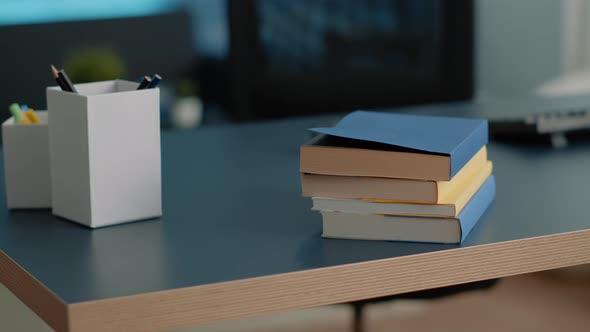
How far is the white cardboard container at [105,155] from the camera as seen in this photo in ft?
3.88

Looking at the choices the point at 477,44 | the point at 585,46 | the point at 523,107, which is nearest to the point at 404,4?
the point at 477,44

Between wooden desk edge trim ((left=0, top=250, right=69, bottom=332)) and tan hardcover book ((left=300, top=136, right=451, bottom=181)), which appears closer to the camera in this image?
wooden desk edge trim ((left=0, top=250, right=69, bottom=332))

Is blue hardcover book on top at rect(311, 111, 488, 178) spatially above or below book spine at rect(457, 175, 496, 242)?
above

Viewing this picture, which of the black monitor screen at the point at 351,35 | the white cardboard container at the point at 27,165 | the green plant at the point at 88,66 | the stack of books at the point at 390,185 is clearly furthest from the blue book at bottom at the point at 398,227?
the black monitor screen at the point at 351,35

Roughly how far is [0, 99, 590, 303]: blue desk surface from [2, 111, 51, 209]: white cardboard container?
0.07ft

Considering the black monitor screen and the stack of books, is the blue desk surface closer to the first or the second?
the stack of books

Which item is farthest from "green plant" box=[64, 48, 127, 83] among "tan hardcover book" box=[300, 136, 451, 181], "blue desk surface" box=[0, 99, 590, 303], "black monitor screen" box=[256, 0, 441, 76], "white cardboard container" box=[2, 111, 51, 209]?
"tan hardcover book" box=[300, 136, 451, 181]

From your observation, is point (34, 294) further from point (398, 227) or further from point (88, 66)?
point (88, 66)

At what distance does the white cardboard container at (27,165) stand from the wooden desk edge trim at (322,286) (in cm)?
40

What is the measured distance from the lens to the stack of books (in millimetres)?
1100

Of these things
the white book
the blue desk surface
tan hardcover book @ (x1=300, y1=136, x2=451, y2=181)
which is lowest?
the blue desk surface

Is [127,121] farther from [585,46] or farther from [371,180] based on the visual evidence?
[585,46]

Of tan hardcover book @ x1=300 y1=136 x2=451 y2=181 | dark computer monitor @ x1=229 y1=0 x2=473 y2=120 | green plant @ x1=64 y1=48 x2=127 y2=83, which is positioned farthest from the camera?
dark computer monitor @ x1=229 y1=0 x2=473 y2=120

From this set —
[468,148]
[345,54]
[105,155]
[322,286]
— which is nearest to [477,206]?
[468,148]
